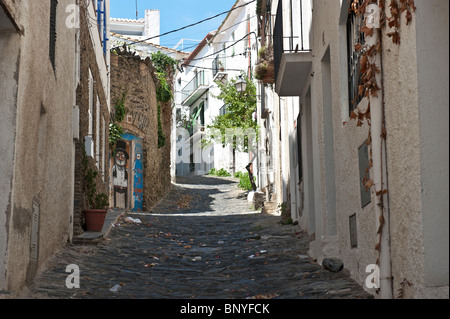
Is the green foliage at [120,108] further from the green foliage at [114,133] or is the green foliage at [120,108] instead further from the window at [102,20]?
the window at [102,20]

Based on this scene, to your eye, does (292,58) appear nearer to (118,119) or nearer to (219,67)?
(118,119)

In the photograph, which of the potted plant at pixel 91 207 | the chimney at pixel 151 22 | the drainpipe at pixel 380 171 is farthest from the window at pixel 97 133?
the chimney at pixel 151 22

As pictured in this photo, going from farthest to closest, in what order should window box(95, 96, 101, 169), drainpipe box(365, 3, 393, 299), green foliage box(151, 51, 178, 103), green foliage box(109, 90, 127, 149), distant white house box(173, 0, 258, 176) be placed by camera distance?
1. distant white house box(173, 0, 258, 176)
2. green foliage box(151, 51, 178, 103)
3. green foliage box(109, 90, 127, 149)
4. window box(95, 96, 101, 169)
5. drainpipe box(365, 3, 393, 299)

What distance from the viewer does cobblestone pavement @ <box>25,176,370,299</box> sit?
275 inches

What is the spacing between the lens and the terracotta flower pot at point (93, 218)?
37.3 feet

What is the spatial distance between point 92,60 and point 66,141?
4312 millimetres

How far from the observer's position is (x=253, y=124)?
101 ft

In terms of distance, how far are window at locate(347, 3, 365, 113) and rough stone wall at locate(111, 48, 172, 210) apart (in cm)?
1333

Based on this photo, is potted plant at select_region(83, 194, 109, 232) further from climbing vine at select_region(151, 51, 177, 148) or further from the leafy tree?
the leafy tree

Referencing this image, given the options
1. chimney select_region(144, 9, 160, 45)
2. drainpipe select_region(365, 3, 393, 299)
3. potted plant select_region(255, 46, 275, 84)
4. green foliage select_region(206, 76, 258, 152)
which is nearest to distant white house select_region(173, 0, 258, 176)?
chimney select_region(144, 9, 160, 45)

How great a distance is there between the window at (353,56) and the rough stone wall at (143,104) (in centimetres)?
1333

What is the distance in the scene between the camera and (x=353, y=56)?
7297 mm

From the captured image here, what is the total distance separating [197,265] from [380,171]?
15.2 ft
